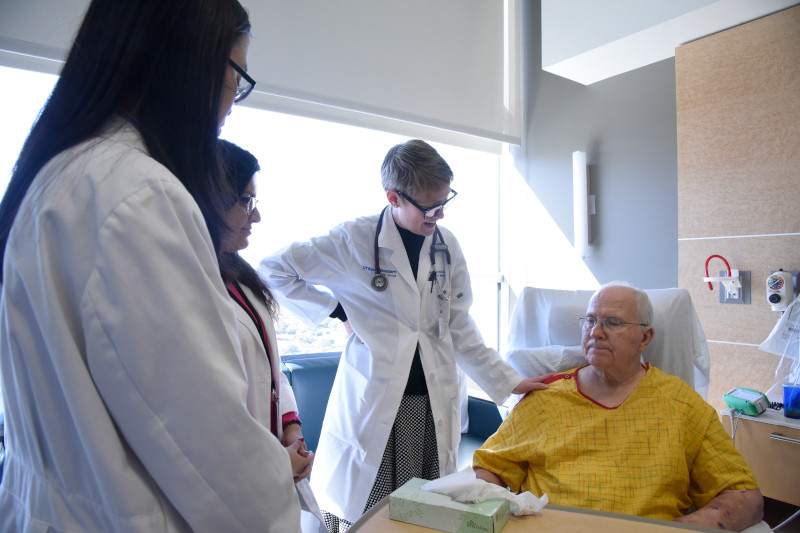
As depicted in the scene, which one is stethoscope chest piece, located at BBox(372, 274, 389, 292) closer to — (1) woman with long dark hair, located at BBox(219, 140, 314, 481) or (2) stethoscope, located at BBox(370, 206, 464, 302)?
(2) stethoscope, located at BBox(370, 206, 464, 302)

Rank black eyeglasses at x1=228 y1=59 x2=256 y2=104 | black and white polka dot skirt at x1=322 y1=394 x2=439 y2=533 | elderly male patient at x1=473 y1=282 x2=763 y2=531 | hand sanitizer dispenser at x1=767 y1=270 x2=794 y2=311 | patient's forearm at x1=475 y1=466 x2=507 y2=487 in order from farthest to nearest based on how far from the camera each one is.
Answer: hand sanitizer dispenser at x1=767 y1=270 x2=794 y2=311 → black and white polka dot skirt at x1=322 y1=394 x2=439 y2=533 → patient's forearm at x1=475 y1=466 x2=507 y2=487 → elderly male patient at x1=473 y1=282 x2=763 y2=531 → black eyeglasses at x1=228 y1=59 x2=256 y2=104

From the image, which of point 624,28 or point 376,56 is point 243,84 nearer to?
point 376,56

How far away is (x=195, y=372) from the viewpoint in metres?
0.58

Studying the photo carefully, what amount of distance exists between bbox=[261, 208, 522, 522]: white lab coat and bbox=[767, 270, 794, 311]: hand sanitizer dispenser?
60.0 inches

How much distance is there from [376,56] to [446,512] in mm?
2702

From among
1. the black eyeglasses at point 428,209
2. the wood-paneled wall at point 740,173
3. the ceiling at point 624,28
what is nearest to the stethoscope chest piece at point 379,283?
the black eyeglasses at point 428,209

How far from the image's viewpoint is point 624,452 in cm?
154

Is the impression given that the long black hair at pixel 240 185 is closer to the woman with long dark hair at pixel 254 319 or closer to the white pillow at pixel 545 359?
the woman with long dark hair at pixel 254 319

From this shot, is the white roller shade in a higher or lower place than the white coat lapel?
higher

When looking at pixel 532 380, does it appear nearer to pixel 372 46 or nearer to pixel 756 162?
pixel 756 162

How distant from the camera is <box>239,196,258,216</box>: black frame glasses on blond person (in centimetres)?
128

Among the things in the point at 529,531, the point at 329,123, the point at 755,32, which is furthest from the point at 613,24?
the point at 529,531

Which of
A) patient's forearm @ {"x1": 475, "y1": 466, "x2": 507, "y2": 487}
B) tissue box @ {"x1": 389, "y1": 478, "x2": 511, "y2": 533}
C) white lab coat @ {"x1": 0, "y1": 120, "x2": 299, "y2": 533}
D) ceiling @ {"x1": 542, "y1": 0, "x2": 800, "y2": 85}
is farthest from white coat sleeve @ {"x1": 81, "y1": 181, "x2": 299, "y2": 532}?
ceiling @ {"x1": 542, "y1": 0, "x2": 800, "y2": 85}

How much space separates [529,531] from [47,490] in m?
0.84
